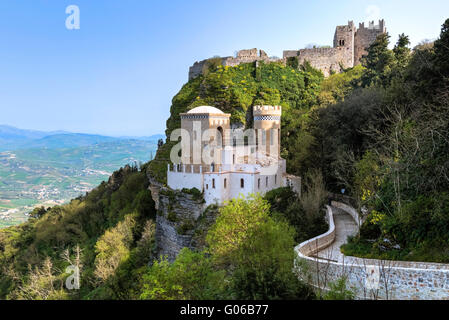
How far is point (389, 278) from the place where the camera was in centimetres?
1059

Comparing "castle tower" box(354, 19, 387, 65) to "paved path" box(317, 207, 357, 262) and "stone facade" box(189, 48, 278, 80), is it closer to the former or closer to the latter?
"stone facade" box(189, 48, 278, 80)

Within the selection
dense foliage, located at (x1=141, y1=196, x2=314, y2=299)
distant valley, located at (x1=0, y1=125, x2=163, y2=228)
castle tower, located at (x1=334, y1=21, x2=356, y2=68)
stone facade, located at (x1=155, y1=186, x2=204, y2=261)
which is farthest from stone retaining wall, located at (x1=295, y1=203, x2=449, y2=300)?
distant valley, located at (x1=0, y1=125, x2=163, y2=228)

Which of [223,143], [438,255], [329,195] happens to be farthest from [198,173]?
[438,255]

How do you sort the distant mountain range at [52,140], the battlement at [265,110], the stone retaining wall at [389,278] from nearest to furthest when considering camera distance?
1. the stone retaining wall at [389,278]
2. the battlement at [265,110]
3. the distant mountain range at [52,140]

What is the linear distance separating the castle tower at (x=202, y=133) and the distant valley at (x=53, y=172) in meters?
41.6

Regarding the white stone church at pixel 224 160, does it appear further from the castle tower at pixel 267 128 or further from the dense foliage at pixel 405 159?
the dense foliage at pixel 405 159

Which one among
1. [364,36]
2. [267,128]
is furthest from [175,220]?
[364,36]

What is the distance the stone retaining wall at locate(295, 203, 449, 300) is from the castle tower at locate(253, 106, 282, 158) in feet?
55.9

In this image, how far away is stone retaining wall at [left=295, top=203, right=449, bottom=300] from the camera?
9844 millimetres

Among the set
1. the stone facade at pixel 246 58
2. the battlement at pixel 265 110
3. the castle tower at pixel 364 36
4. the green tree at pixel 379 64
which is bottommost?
the battlement at pixel 265 110

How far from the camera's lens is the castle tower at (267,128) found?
1129 inches

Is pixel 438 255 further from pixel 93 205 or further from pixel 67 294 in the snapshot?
pixel 93 205

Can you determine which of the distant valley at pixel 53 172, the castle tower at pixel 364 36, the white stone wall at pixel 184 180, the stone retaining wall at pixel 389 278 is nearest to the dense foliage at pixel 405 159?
the stone retaining wall at pixel 389 278
